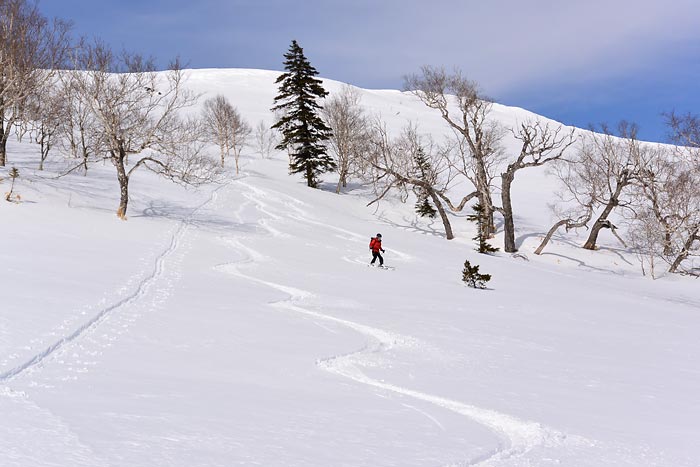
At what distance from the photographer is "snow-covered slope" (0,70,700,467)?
3.66 meters

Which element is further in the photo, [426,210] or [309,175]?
[309,175]

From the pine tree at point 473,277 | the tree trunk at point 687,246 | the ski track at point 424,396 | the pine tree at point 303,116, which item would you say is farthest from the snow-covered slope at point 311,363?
the pine tree at point 303,116

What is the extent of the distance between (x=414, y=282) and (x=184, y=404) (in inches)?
445

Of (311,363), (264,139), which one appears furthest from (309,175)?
(264,139)

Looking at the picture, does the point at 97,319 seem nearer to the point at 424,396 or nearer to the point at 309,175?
the point at 424,396

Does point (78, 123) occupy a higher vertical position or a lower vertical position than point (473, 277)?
higher

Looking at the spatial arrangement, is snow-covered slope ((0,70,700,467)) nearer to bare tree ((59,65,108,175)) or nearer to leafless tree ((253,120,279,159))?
bare tree ((59,65,108,175))

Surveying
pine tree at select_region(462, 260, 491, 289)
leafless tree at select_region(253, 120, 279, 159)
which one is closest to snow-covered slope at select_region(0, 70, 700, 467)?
pine tree at select_region(462, 260, 491, 289)

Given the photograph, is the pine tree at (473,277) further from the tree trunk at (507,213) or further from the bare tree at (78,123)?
the bare tree at (78,123)

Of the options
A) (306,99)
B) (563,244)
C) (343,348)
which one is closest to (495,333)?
(343,348)

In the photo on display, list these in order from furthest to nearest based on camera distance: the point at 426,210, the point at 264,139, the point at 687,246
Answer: the point at 264,139, the point at 426,210, the point at 687,246

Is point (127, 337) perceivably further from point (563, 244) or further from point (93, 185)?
point (563, 244)

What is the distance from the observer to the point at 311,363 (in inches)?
243

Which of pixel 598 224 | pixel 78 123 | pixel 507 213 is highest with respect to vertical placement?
pixel 78 123
